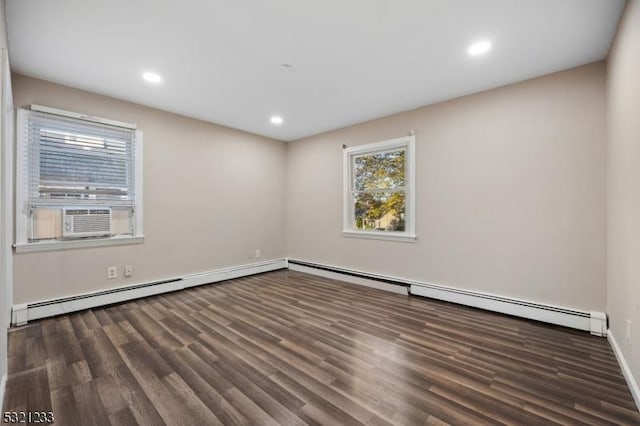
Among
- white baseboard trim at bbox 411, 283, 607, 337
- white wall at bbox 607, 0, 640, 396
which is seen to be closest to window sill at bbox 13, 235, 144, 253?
white baseboard trim at bbox 411, 283, 607, 337

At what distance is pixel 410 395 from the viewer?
174cm

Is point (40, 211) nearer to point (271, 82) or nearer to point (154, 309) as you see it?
point (154, 309)

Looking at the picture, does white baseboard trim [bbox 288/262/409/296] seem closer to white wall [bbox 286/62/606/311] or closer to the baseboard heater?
the baseboard heater

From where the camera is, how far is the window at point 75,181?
9.46ft

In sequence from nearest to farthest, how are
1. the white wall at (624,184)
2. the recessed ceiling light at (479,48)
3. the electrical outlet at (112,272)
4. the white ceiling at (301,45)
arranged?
the white wall at (624,184), the white ceiling at (301,45), the recessed ceiling light at (479,48), the electrical outlet at (112,272)

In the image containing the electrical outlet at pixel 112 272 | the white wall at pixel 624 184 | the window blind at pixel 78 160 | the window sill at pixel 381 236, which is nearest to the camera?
the white wall at pixel 624 184

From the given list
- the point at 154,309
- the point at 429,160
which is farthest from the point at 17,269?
the point at 429,160

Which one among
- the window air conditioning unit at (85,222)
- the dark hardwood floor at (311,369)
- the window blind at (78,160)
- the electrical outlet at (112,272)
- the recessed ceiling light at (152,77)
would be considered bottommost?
the dark hardwood floor at (311,369)

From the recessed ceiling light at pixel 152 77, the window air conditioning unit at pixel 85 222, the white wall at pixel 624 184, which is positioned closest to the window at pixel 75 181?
the window air conditioning unit at pixel 85 222

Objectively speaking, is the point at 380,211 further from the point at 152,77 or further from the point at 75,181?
the point at 75,181

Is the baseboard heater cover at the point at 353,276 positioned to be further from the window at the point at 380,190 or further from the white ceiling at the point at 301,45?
the white ceiling at the point at 301,45

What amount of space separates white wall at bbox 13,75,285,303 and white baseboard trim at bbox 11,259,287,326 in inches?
3.1

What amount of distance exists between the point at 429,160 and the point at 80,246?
14.3ft

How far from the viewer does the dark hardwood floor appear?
1.60m
